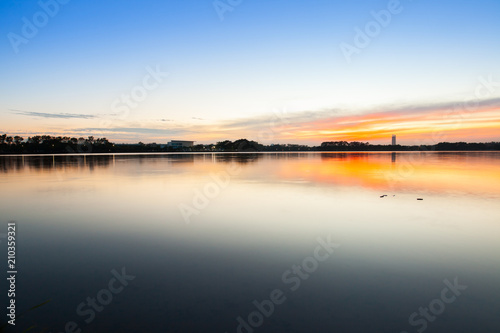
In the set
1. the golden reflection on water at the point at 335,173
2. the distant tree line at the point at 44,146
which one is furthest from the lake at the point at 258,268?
the distant tree line at the point at 44,146

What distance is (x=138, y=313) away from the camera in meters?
4.46

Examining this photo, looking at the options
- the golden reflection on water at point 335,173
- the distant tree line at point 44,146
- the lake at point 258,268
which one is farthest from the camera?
the distant tree line at point 44,146

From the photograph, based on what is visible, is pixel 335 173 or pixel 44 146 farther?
pixel 44 146

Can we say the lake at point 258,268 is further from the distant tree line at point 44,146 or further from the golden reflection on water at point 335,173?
the distant tree line at point 44,146

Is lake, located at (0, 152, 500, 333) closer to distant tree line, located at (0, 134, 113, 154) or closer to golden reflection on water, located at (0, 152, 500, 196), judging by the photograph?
golden reflection on water, located at (0, 152, 500, 196)

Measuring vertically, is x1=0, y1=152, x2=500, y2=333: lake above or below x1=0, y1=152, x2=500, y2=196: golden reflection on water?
below

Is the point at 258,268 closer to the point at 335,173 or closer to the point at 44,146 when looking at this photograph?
the point at 335,173

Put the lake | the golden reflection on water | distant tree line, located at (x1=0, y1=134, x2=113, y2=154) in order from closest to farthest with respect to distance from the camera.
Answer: the lake
the golden reflection on water
distant tree line, located at (x1=0, y1=134, x2=113, y2=154)

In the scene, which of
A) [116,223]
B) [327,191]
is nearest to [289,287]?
[116,223]

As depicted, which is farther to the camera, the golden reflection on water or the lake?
the golden reflection on water

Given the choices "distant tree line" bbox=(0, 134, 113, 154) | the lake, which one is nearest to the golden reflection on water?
the lake

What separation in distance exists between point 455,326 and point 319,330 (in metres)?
2.07

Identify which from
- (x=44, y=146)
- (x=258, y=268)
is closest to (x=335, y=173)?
(x=258, y=268)

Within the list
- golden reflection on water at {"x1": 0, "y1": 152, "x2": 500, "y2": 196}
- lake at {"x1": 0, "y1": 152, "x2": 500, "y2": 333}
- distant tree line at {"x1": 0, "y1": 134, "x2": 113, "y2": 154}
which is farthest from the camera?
distant tree line at {"x1": 0, "y1": 134, "x2": 113, "y2": 154}
